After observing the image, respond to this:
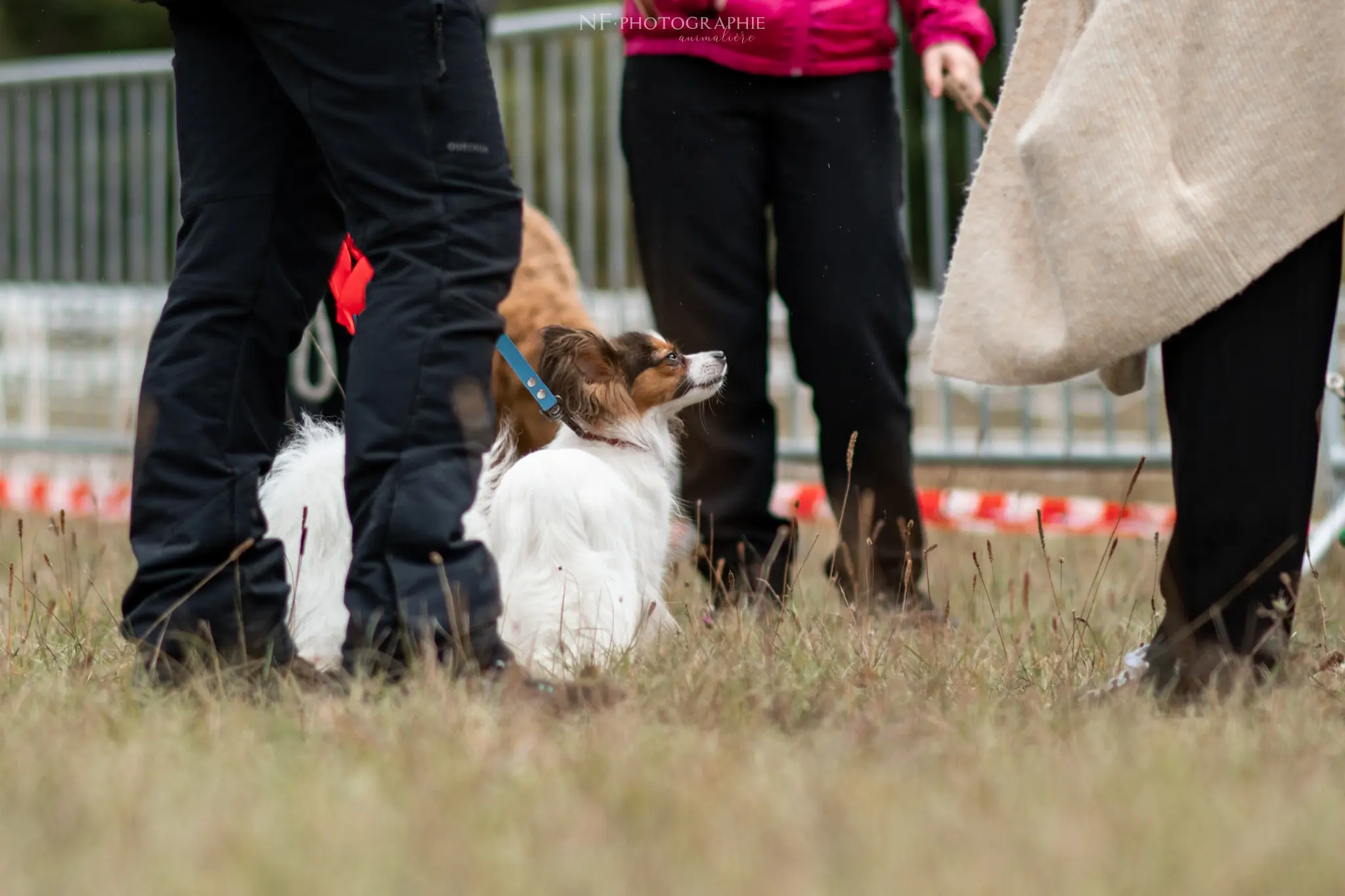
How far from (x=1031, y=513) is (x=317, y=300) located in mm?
4369

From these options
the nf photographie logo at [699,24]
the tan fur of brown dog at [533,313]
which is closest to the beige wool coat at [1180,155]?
the nf photographie logo at [699,24]

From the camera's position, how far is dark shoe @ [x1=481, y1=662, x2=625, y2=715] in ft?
7.13

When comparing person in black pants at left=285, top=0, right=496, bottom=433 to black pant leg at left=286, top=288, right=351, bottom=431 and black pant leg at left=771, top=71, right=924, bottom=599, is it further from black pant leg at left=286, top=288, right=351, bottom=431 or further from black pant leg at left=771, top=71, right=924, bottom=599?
black pant leg at left=771, top=71, right=924, bottom=599

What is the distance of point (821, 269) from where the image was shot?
335cm

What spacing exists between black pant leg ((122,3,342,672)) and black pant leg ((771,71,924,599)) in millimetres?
1183

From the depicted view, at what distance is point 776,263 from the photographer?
11.2ft

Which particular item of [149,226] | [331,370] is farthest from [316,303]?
[149,226]

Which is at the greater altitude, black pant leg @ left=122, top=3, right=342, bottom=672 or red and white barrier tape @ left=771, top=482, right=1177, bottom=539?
black pant leg @ left=122, top=3, right=342, bottom=672

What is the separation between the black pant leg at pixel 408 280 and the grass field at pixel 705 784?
18 centimetres

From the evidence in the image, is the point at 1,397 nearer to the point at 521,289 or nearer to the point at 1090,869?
the point at 521,289

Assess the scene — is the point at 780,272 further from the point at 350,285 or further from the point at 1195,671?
the point at 1195,671

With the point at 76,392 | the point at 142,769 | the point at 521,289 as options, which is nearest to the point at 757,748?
the point at 142,769

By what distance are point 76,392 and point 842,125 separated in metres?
6.04

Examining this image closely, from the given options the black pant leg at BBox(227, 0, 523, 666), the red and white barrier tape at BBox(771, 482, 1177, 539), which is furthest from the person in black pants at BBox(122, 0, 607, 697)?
the red and white barrier tape at BBox(771, 482, 1177, 539)
